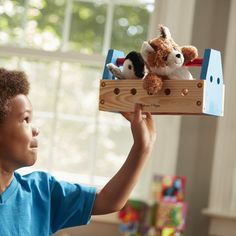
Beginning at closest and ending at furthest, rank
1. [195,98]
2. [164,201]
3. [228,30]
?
[195,98] → [164,201] → [228,30]

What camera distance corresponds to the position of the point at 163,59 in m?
1.78

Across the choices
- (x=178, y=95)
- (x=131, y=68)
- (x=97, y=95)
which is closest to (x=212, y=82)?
(x=178, y=95)

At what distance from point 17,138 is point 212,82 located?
1.76 ft

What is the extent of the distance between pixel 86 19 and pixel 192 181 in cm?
107

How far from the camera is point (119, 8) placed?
3830 millimetres

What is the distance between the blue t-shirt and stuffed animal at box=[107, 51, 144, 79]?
0.33 metres

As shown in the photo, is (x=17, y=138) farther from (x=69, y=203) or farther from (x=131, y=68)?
(x=131, y=68)

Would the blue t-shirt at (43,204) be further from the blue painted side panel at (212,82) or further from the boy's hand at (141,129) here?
the blue painted side panel at (212,82)

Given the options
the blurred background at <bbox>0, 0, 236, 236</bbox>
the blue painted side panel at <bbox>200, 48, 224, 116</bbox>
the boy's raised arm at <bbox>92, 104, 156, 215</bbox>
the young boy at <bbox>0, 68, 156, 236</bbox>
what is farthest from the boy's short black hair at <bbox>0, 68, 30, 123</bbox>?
the blurred background at <bbox>0, 0, 236, 236</bbox>

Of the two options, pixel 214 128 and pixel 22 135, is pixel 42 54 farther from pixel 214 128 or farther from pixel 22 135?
pixel 22 135

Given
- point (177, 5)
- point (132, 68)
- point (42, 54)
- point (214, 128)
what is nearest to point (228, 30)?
point (177, 5)

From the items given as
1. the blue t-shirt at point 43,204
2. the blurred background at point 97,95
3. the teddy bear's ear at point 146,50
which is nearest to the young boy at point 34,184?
the blue t-shirt at point 43,204

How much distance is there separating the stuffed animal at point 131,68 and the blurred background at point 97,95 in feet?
5.93

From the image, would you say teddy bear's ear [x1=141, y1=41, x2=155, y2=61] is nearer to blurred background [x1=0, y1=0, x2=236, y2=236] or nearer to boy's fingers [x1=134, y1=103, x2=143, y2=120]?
boy's fingers [x1=134, y1=103, x2=143, y2=120]
